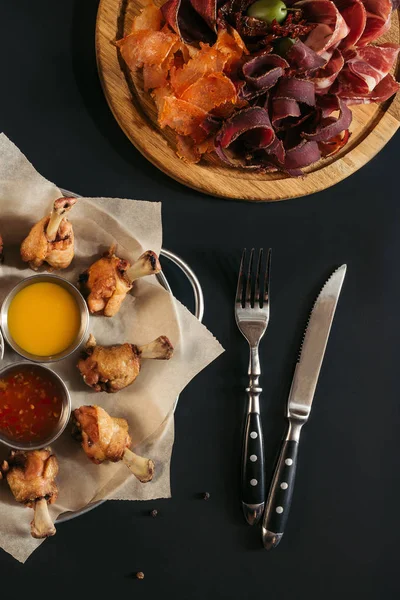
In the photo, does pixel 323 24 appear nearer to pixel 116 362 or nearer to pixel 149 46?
pixel 149 46

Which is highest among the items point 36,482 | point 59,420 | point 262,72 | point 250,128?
point 262,72

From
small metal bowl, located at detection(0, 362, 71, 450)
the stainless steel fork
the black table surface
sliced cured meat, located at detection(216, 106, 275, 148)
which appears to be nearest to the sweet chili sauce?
small metal bowl, located at detection(0, 362, 71, 450)

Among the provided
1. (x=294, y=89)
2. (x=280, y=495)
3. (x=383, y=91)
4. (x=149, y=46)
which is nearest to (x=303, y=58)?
(x=294, y=89)

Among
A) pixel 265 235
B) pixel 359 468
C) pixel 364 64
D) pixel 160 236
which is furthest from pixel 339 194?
pixel 359 468

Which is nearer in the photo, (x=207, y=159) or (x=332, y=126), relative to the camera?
(x=332, y=126)

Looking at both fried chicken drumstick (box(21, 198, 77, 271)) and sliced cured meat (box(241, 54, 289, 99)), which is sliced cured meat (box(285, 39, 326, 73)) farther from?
fried chicken drumstick (box(21, 198, 77, 271))

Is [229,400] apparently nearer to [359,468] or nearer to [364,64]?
[359,468]
